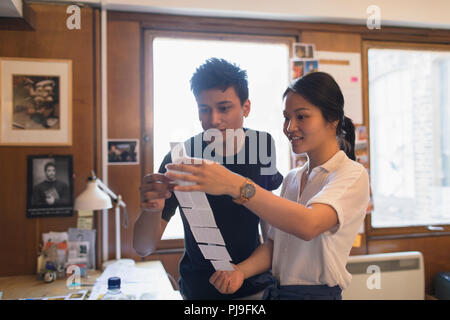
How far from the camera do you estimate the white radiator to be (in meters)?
1.98

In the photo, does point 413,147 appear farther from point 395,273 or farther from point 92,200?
point 92,200

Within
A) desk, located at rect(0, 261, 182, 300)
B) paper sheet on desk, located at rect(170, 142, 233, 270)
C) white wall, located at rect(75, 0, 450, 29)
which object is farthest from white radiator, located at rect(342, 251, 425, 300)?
paper sheet on desk, located at rect(170, 142, 233, 270)

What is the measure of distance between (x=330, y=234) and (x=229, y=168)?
25cm

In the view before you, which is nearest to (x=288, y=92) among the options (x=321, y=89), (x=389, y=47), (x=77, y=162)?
(x=321, y=89)

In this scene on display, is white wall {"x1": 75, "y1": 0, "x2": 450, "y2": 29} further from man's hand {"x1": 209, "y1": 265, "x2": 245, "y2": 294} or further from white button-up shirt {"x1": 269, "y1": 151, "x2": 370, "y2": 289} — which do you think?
man's hand {"x1": 209, "y1": 265, "x2": 245, "y2": 294}

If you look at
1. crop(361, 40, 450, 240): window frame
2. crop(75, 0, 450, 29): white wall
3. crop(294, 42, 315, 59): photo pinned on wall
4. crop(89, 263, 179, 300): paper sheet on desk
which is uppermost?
crop(75, 0, 450, 29): white wall

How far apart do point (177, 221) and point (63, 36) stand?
55.1 inches

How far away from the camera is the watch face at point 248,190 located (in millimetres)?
499

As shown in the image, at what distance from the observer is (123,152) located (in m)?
1.75

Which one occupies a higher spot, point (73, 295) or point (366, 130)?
point (366, 130)

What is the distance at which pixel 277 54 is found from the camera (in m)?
1.69

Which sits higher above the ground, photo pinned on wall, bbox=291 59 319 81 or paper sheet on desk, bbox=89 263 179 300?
photo pinned on wall, bbox=291 59 319 81

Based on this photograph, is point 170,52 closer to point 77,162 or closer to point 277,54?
point 277,54

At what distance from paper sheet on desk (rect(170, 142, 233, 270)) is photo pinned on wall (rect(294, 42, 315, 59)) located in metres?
1.50
